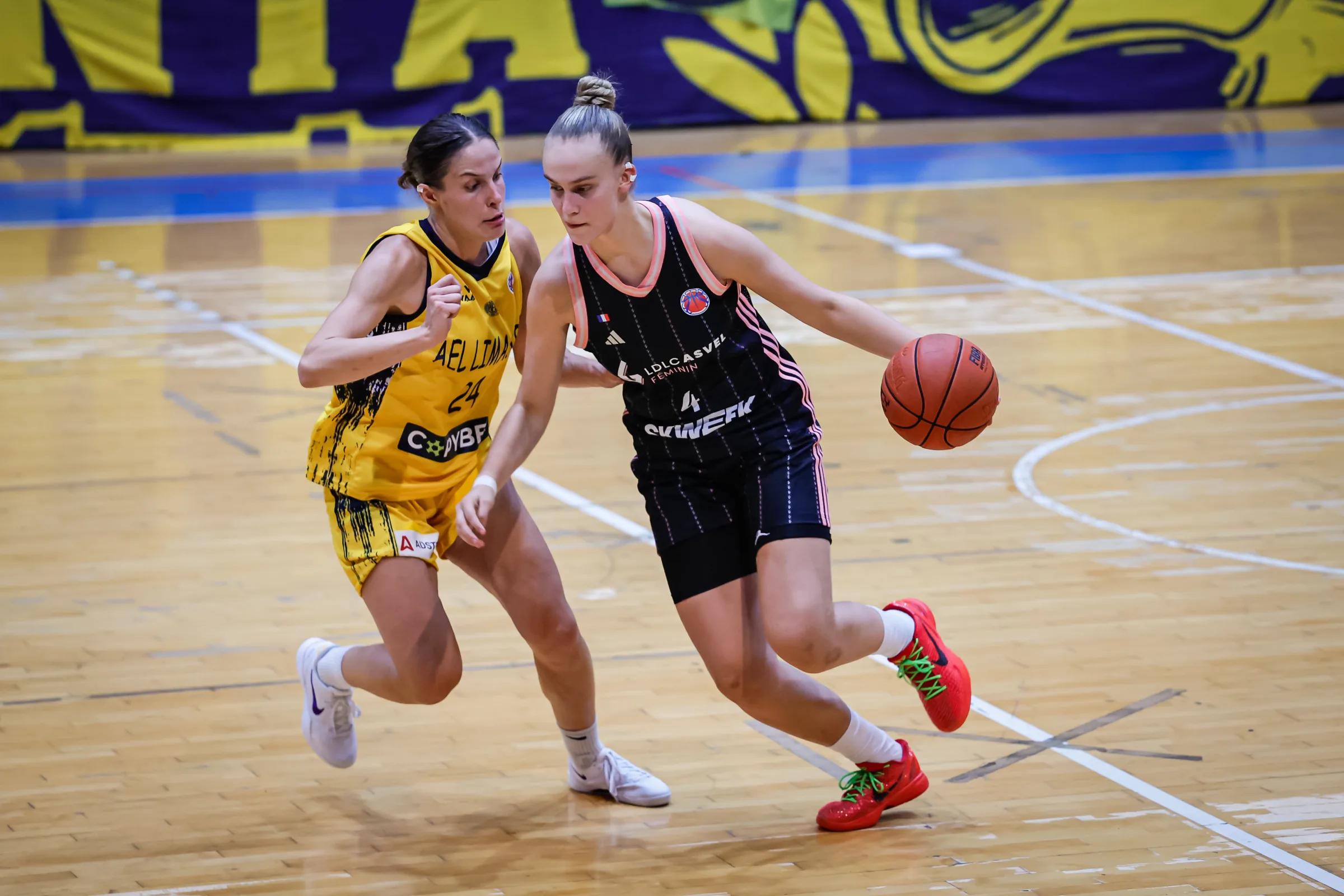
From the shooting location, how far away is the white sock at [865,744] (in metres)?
4.09

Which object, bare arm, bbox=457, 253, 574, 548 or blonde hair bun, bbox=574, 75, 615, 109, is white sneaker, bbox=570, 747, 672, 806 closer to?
bare arm, bbox=457, 253, 574, 548

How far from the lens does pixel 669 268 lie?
12.7 feet

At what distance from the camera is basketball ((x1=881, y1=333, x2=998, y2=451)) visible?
3910 mm

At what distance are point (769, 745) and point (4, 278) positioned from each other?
27.6ft

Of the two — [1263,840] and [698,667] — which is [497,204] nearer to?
[698,667]

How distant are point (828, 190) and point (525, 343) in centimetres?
1055

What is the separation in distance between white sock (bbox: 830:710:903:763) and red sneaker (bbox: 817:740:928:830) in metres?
0.01

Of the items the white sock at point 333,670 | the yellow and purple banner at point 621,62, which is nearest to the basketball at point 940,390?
the white sock at point 333,670

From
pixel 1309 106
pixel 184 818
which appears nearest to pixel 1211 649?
pixel 184 818

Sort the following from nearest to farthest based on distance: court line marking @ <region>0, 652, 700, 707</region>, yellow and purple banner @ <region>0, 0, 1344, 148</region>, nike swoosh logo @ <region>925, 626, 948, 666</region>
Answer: nike swoosh logo @ <region>925, 626, 948, 666</region>
court line marking @ <region>0, 652, 700, 707</region>
yellow and purple banner @ <region>0, 0, 1344, 148</region>

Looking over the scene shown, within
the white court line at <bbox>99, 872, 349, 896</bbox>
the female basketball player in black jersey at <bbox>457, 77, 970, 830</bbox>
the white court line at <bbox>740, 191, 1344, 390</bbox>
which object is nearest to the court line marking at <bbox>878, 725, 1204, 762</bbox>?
the female basketball player in black jersey at <bbox>457, 77, 970, 830</bbox>

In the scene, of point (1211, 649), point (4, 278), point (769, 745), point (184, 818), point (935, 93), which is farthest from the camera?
point (935, 93)

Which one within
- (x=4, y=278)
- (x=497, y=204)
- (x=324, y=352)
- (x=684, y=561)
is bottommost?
(x=4, y=278)

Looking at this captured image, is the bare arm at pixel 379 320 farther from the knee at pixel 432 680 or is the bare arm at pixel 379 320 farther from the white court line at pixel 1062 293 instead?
the white court line at pixel 1062 293
